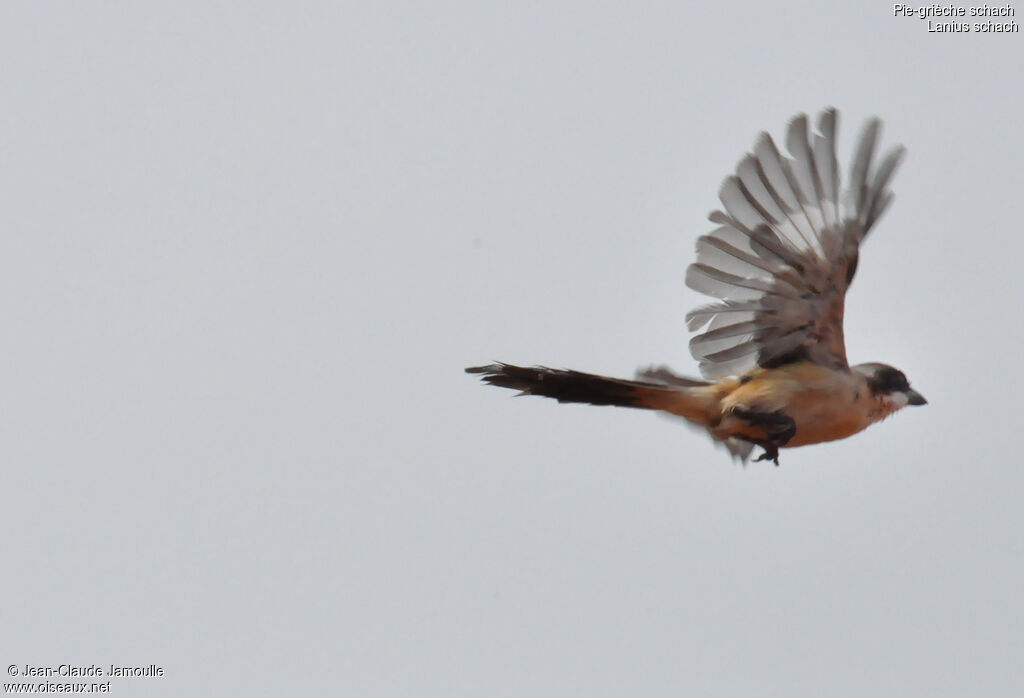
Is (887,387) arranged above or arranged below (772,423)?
above

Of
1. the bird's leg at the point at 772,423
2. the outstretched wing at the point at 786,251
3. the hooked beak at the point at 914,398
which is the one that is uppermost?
the outstretched wing at the point at 786,251

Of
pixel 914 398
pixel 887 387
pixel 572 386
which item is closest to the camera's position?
pixel 572 386

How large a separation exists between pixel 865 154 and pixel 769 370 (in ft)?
5.51

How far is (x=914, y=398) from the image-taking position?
10969mm

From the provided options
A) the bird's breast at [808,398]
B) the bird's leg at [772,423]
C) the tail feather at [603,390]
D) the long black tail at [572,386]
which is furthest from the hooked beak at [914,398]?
the long black tail at [572,386]

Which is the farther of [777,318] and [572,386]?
[777,318]

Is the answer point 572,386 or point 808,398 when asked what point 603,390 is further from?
point 808,398

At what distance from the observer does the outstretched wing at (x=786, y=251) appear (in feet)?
30.9

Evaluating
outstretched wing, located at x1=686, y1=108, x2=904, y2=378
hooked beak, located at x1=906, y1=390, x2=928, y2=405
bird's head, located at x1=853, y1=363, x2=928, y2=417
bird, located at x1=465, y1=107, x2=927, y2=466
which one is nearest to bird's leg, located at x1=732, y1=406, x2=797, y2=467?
bird, located at x1=465, y1=107, x2=927, y2=466

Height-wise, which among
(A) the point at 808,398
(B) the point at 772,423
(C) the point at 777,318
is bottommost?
(B) the point at 772,423

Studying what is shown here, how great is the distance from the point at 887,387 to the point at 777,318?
114 cm

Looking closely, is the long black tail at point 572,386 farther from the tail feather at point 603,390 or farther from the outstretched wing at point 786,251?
the outstretched wing at point 786,251

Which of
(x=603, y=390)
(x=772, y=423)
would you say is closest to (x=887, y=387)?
(x=772, y=423)

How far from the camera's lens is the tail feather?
9.39 metres
